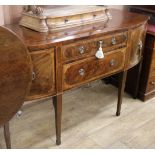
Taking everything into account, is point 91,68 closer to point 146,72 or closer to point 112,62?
point 112,62

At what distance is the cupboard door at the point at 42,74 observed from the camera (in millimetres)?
1360

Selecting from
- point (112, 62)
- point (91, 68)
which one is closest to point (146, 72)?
point (112, 62)

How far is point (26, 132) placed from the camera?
194cm

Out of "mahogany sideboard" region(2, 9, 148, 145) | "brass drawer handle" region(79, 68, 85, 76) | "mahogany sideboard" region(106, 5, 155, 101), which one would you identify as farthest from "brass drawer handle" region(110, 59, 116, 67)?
"mahogany sideboard" region(106, 5, 155, 101)

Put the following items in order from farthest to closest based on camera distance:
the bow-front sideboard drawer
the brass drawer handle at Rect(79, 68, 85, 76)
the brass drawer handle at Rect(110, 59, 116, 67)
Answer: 1. the brass drawer handle at Rect(110, 59, 116, 67)
2. the brass drawer handle at Rect(79, 68, 85, 76)
3. the bow-front sideboard drawer

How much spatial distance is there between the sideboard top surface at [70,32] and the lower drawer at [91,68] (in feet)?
0.54

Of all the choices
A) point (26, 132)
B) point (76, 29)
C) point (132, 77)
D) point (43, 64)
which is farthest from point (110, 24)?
point (26, 132)

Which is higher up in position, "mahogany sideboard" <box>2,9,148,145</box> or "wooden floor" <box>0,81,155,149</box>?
"mahogany sideboard" <box>2,9,148,145</box>

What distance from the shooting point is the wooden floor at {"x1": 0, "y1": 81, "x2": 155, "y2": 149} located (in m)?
1.86

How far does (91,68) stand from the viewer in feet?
5.35

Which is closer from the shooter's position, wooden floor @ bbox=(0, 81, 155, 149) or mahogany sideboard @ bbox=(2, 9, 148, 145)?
mahogany sideboard @ bbox=(2, 9, 148, 145)

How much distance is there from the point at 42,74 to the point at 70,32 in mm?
322

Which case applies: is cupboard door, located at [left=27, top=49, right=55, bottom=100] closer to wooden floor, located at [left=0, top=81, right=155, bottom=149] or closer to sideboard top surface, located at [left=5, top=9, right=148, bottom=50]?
sideboard top surface, located at [left=5, top=9, right=148, bottom=50]
